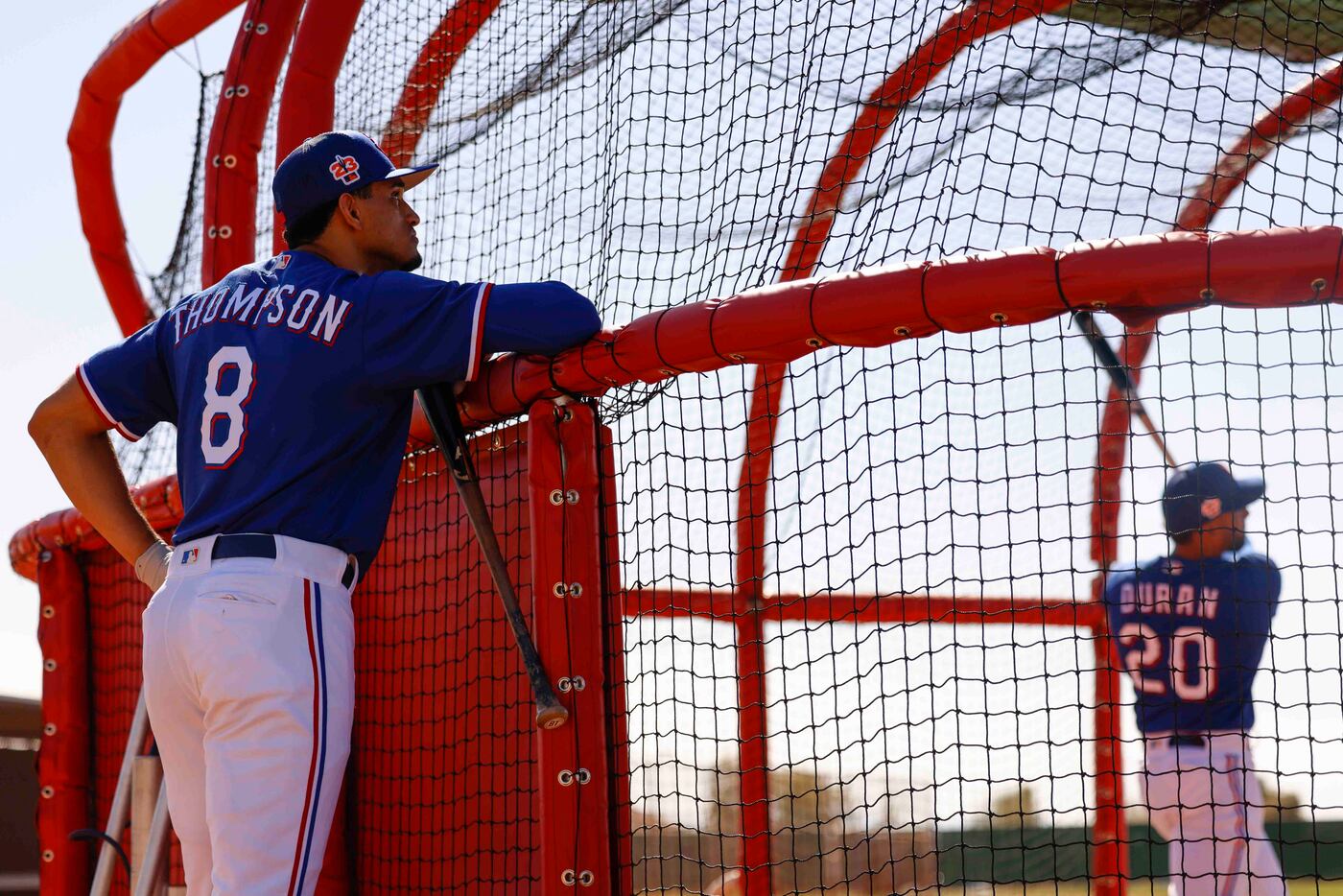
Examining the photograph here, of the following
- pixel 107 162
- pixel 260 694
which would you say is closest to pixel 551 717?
pixel 260 694

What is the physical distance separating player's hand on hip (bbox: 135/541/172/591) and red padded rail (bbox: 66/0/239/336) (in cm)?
259

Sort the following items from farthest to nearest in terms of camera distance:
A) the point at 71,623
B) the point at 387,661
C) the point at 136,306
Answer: the point at 136,306 → the point at 71,623 → the point at 387,661

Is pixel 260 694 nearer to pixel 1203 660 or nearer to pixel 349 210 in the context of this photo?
pixel 349 210

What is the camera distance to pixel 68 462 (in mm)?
2963

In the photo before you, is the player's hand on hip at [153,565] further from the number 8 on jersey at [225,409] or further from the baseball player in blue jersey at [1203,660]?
the baseball player in blue jersey at [1203,660]

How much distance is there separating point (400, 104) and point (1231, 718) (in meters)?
3.47

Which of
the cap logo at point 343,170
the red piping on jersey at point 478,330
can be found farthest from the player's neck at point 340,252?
the red piping on jersey at point 478,330

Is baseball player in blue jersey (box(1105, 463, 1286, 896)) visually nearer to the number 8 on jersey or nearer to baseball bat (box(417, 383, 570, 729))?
baseball bat (box(417, 383, 570, 729))

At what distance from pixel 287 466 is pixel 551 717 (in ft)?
2.29

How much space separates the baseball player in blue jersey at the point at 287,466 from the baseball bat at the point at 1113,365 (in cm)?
97

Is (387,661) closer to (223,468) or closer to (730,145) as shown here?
(223,468)

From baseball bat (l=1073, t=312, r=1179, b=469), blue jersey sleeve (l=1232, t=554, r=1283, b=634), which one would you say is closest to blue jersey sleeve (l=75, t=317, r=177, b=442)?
baseball bat (l=1073, t=312, r=1179, b=469)

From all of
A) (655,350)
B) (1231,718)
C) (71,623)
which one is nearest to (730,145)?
(655,350)

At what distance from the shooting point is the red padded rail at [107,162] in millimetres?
5082
